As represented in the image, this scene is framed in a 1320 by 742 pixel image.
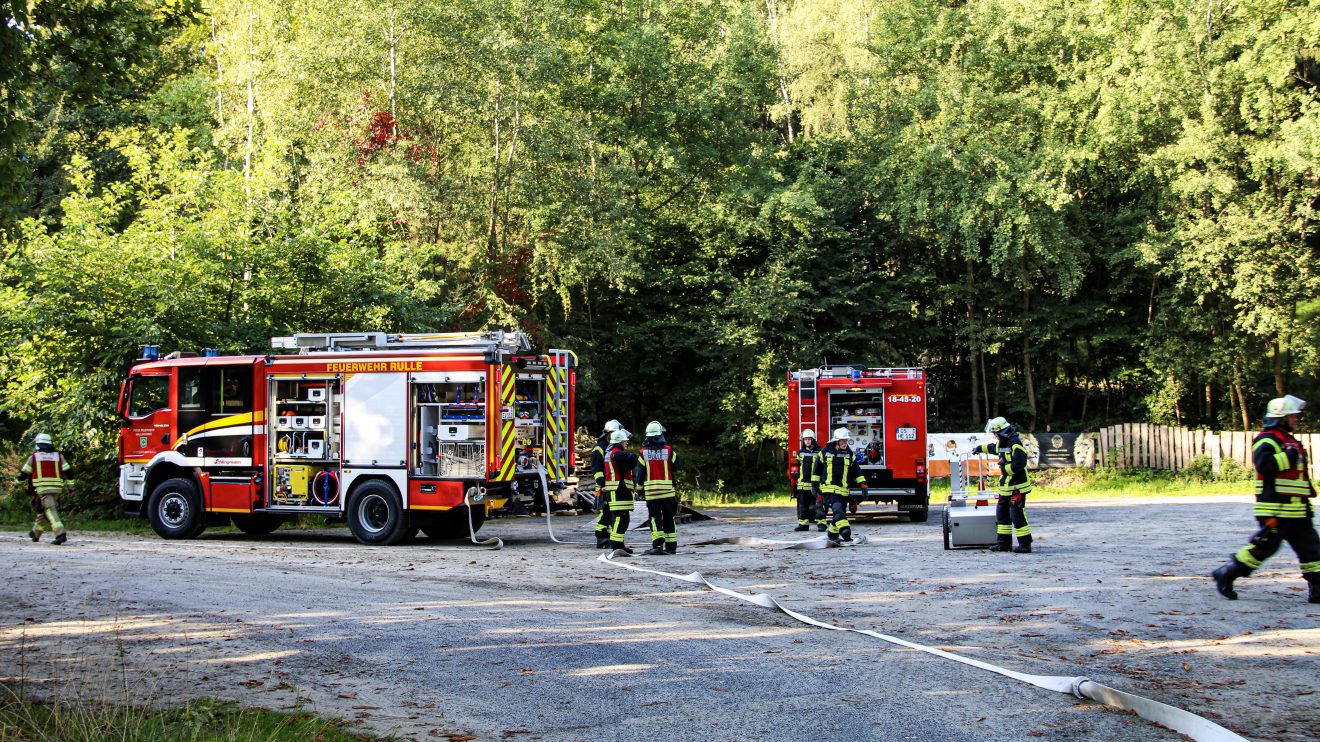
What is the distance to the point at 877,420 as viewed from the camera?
20.9m

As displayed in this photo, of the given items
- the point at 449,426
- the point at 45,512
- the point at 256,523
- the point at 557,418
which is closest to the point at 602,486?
the point at 557,418

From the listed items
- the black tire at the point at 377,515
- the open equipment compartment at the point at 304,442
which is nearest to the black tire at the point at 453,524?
the black tire at the point at 377,515

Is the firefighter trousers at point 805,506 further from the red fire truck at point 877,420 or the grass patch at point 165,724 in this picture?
the grass patch at point 165,724

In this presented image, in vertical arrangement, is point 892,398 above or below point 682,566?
above

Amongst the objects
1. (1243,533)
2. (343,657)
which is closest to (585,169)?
(1243,533)

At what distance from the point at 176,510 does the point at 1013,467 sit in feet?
41.9

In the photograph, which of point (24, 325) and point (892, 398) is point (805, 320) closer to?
point (892, 398)

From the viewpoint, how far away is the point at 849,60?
118ft

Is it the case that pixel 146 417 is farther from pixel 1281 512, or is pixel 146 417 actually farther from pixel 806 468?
pixel 1281 512

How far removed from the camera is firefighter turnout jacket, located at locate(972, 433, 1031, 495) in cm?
1353

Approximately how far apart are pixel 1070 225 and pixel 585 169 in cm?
1487

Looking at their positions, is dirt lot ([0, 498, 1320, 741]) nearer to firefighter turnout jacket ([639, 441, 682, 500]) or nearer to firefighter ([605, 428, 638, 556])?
firefighter ([605, 428, 638, 556])

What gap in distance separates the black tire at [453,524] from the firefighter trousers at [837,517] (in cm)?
497

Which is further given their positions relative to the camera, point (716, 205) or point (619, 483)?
point (716, 205)
